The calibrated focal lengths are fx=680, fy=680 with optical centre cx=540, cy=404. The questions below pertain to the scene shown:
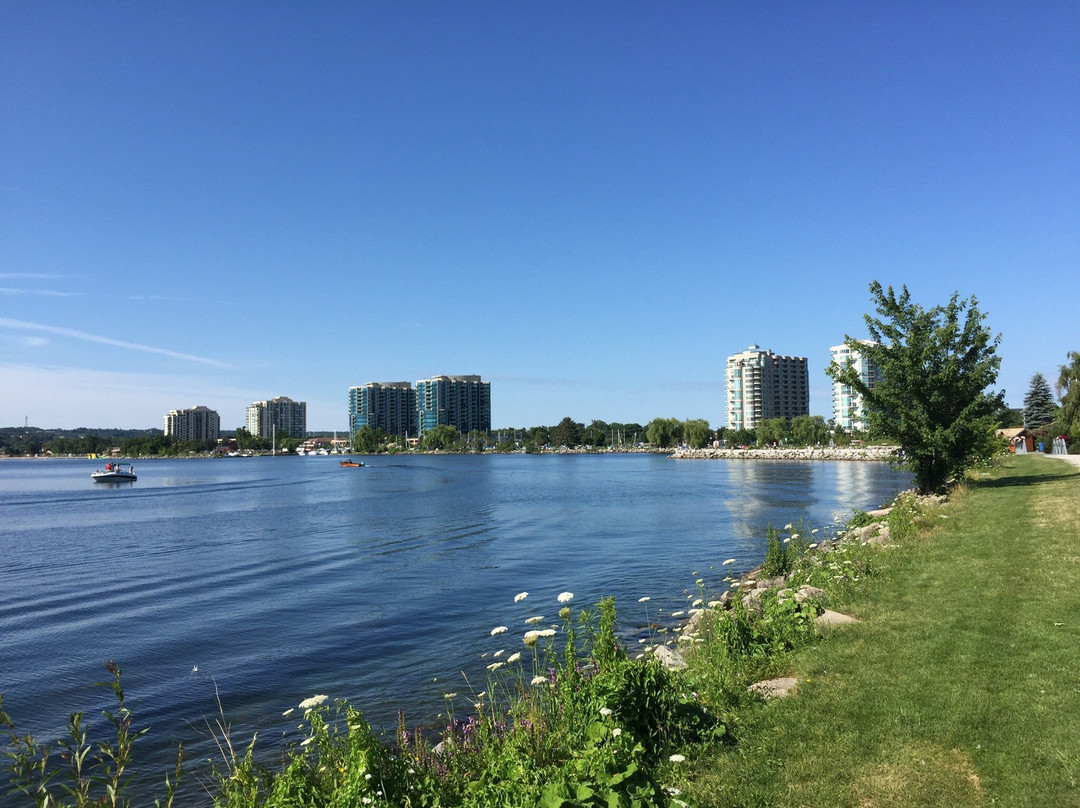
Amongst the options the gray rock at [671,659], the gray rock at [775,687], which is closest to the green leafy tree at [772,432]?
the gray rock at [671,659]

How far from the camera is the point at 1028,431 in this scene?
77750 millimetres

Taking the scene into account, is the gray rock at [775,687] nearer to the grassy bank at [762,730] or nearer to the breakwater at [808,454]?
the grassy bank at [762,730]

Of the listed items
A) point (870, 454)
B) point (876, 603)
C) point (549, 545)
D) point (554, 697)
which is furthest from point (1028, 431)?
point (554, 697)

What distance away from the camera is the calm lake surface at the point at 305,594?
12547 mm

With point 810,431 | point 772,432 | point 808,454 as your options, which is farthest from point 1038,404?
point 772,432

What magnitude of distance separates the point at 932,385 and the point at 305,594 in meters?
25.2

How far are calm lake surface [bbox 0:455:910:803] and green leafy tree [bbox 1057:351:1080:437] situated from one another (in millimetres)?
30908

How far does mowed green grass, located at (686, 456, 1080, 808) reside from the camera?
5.49 m

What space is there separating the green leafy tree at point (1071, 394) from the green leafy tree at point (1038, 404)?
74.8 feet

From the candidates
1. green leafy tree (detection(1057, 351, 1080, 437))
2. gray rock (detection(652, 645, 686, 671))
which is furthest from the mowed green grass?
green leafy tree (detection(1057, 351, 1080, 437))

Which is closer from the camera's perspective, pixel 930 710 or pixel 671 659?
pixel 930 710

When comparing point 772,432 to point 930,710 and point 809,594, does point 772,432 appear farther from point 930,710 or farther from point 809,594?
point 930,710

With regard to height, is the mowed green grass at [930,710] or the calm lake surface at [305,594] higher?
the mowed green grass at [930,710]

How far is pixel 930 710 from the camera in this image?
6.80 m
